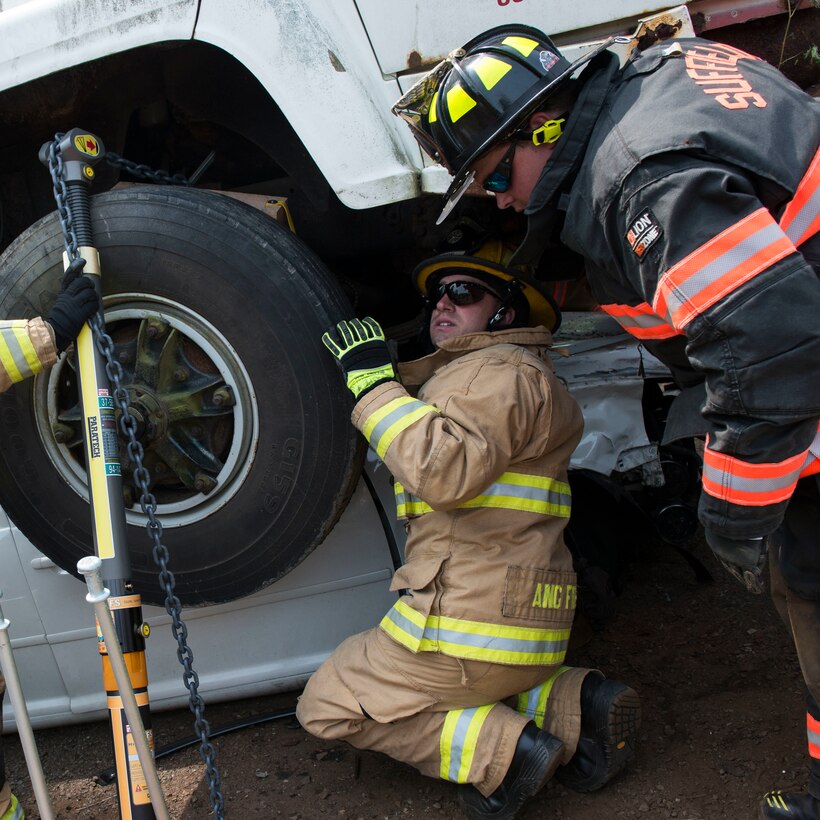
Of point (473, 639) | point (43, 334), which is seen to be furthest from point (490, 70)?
point (473, 639)

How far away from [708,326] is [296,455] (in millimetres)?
1171

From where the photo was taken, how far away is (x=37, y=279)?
7.64 ft

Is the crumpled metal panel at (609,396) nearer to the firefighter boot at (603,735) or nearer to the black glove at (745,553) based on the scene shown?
the firefighter boot at (603,735)

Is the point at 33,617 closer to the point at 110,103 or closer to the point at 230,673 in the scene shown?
the point at 230,673

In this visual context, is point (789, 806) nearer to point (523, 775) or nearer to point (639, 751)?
point (639, 751)

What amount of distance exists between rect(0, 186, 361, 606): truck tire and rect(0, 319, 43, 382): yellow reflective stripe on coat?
0.20m

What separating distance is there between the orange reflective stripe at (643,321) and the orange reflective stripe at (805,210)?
0.29 metres

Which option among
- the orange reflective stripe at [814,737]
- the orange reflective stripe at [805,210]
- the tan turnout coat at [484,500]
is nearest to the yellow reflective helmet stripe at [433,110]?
the tan turnout coat at [484,500]

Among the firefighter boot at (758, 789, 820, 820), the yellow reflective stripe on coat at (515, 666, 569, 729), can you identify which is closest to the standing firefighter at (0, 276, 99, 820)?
the yellow reflective stripe on coat at (515, 666, 569, 729)

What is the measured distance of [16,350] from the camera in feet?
7.01

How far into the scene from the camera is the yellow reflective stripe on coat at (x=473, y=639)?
224cm

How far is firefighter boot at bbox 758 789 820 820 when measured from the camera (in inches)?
82.3

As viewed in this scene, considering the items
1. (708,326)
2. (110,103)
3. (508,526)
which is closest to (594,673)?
(508,526)

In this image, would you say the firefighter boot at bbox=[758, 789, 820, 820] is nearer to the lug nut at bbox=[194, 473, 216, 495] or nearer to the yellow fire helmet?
the yellow fire helmet
